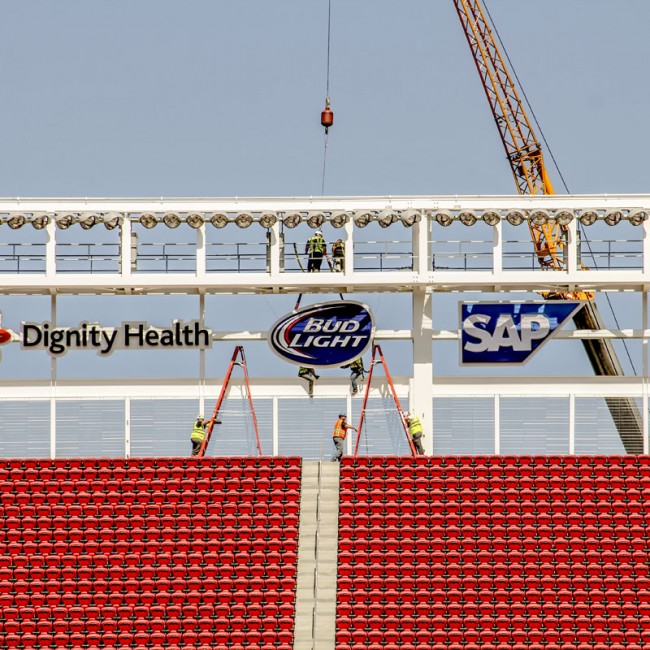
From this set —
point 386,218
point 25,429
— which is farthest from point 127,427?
point 386,218

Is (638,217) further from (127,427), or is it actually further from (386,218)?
(127,427)

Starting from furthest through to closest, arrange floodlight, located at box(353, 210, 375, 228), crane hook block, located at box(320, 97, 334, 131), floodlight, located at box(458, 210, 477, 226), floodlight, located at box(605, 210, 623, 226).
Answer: crane hook block, located at box(320, 97, 334, 131), floodlight, located at box(605, 210, 623, 226), floodlight, located at box(353, 210, 375, 228), floodlight, located at box(458, 210, 477, 226)

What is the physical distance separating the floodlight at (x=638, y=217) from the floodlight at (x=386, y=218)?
18.1ft

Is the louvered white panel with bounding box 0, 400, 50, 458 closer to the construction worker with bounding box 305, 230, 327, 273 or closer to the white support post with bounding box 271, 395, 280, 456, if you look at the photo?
the white support post with bounding box 271, 395, 280, 456

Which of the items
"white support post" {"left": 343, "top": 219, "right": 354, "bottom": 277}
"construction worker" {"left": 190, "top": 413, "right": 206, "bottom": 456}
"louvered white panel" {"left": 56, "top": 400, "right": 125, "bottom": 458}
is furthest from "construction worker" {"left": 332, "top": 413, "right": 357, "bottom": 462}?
"louvered white panel" {"left": 56, "top": 400, "right": 125, "bottom": 458}

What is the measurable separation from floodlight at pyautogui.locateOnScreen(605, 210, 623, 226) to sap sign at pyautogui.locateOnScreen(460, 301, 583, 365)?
94.6 inches

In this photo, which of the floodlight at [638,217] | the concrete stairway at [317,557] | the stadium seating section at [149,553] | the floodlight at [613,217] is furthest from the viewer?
the floodlight at [638,217]

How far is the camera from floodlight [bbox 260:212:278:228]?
1580 inches

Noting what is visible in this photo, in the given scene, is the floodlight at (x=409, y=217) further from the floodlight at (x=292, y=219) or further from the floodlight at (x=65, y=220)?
the floodlight at (x=65, y=220)

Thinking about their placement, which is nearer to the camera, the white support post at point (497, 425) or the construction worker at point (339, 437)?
the construction worker at point (339, 437)

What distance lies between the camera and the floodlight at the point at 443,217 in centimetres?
3994

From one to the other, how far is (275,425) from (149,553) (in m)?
5.17

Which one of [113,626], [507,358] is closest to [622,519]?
[507,358]

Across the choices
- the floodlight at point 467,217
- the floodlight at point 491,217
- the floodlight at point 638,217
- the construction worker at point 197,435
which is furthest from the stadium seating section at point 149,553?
the floodlight at point 638,217
